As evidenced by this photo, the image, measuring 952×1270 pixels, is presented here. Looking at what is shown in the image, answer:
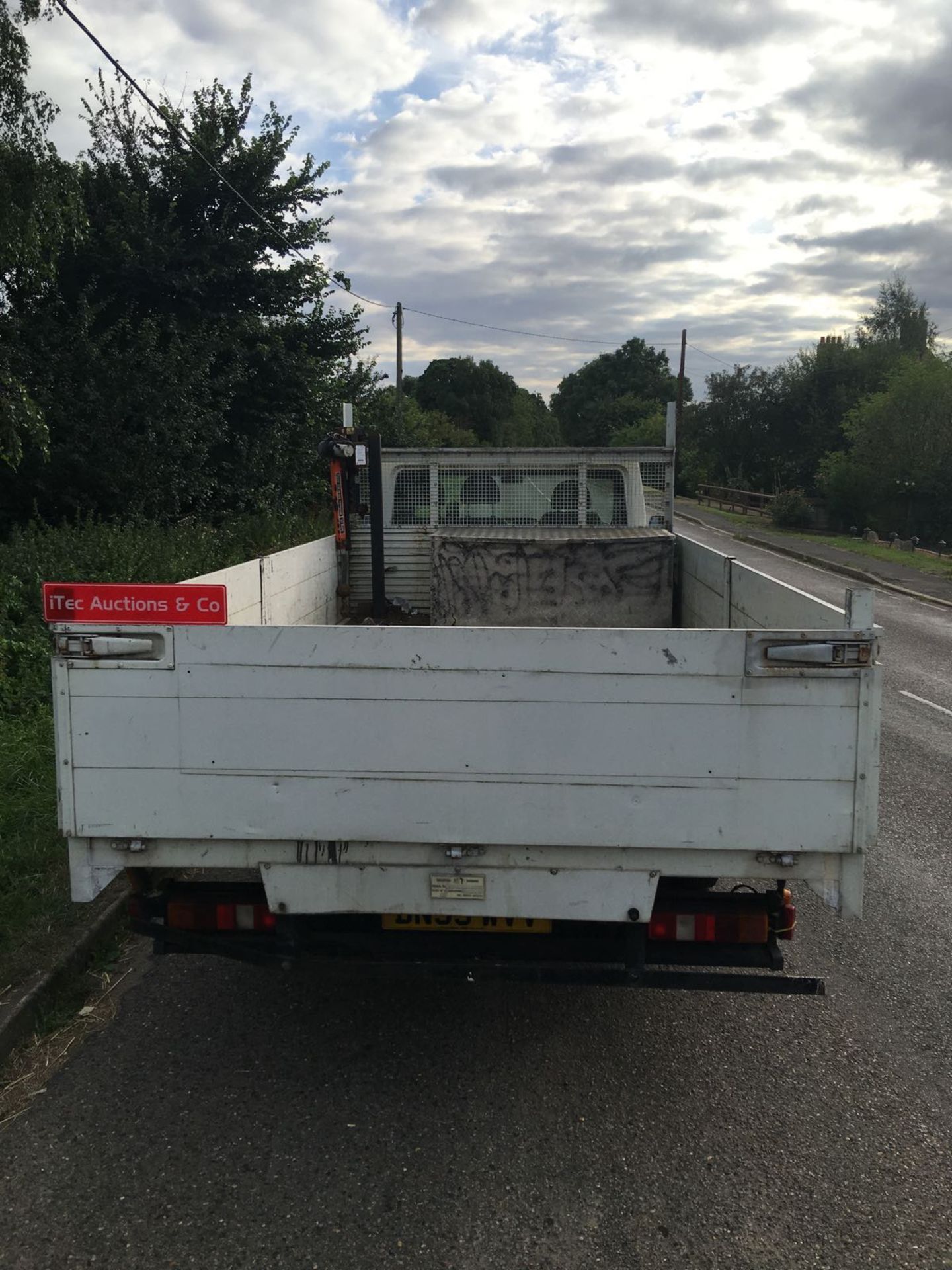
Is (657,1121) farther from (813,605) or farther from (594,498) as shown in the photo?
(594,498)

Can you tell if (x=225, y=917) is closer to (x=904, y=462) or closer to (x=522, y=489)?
(x=522, y=489)

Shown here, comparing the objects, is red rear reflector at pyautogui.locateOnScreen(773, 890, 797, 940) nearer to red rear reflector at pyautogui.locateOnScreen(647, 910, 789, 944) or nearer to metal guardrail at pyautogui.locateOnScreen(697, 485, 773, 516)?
red rear reflector at pyautogui.locateOnScreen(647, 910, 789, 944)

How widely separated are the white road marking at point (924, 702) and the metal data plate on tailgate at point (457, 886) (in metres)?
7.79

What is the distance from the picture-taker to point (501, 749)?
286cm

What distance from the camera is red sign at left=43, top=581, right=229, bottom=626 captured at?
9.46 feet

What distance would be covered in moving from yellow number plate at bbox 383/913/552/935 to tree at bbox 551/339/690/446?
91.6m

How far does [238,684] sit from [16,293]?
13.5 metres

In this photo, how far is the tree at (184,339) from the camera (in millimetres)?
13234

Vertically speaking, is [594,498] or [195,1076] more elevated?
[594,498]

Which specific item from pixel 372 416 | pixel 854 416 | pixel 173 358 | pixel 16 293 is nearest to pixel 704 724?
pixel 173 358

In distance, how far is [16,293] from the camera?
45.5ft

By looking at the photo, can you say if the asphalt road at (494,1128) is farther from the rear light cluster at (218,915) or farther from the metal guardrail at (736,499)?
the metal guardrail at (736,499)

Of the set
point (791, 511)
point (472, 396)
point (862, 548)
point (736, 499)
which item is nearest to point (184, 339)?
point (862, 548)

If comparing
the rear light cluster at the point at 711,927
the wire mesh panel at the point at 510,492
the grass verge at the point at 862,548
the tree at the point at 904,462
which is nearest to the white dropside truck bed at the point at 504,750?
the rear light cluster at the point at 711,927
